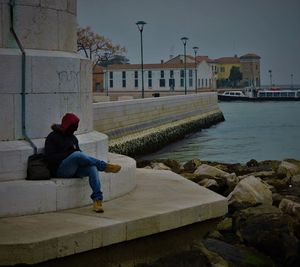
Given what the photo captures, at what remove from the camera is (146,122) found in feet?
96.7

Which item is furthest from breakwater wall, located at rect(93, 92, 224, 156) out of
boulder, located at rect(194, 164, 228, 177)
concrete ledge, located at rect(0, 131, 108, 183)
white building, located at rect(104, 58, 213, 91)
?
white building, located at rect(104, 58, 213, 91)

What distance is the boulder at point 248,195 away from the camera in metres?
9.35

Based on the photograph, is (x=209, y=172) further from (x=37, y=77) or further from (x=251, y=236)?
(x=37, y=77)

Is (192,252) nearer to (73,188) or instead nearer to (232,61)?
(73,188)

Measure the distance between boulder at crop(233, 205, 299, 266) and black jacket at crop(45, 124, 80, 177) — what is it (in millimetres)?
2421

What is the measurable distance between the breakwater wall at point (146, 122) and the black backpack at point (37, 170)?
1451 centimetres

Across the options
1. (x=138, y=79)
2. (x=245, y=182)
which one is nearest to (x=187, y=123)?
(x=245, y=182)

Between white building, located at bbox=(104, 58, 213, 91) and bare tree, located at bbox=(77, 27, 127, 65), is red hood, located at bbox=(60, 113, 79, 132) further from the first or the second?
white building, located at bbox=(104, 58, 213, 91)

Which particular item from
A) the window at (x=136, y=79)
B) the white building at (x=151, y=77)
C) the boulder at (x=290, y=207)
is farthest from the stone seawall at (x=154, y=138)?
the window at (x=136, y=79)

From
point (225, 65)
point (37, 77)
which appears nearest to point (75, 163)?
point (37, 77)

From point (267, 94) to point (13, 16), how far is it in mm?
97743

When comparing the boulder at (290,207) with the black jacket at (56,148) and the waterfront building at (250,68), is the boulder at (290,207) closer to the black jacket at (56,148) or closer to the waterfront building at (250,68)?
the black jacket at (56,148)

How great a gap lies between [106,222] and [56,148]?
132 cm

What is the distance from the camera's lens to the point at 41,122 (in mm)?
7738
